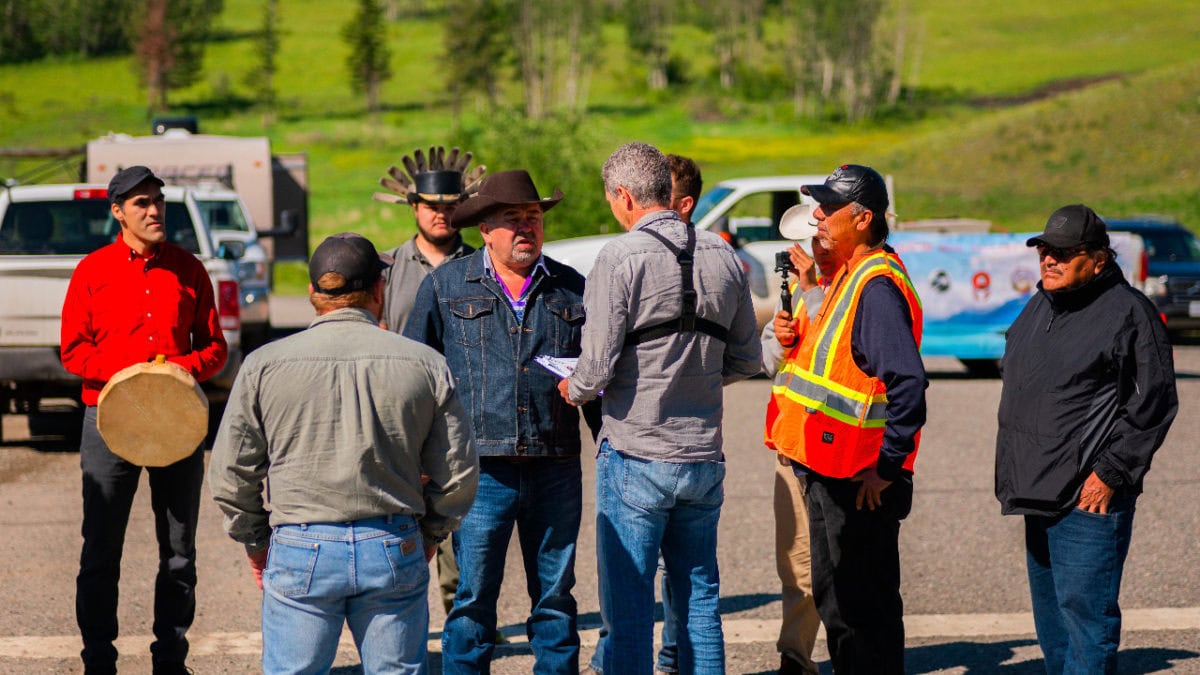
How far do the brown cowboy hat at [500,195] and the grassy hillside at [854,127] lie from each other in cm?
2254

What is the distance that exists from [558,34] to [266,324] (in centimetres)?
10363

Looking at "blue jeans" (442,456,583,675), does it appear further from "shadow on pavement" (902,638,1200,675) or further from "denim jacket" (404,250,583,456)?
"shadow on pavement" (902,638,1200,675)

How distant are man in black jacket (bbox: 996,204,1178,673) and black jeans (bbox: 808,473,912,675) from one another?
0.53 m

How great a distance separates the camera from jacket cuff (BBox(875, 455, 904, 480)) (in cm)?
457

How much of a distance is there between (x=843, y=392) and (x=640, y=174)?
3.29 feet

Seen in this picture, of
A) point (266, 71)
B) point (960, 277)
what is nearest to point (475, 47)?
point (266, 71)

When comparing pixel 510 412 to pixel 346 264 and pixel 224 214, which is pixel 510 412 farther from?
pixel 224 214

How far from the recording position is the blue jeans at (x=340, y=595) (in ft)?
12.4

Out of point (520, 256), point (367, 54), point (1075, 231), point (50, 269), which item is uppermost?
point (367, 54)

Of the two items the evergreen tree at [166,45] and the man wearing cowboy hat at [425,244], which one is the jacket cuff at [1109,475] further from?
the evergreen tree at [166,45]

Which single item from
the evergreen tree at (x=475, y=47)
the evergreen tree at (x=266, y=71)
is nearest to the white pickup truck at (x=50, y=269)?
the evergreen tree at (x=266, y=71)

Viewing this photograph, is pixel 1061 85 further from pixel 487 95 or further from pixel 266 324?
pixel 266 324

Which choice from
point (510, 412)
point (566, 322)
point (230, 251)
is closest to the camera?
point (510, 412)

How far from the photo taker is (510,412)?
16.1 ft
